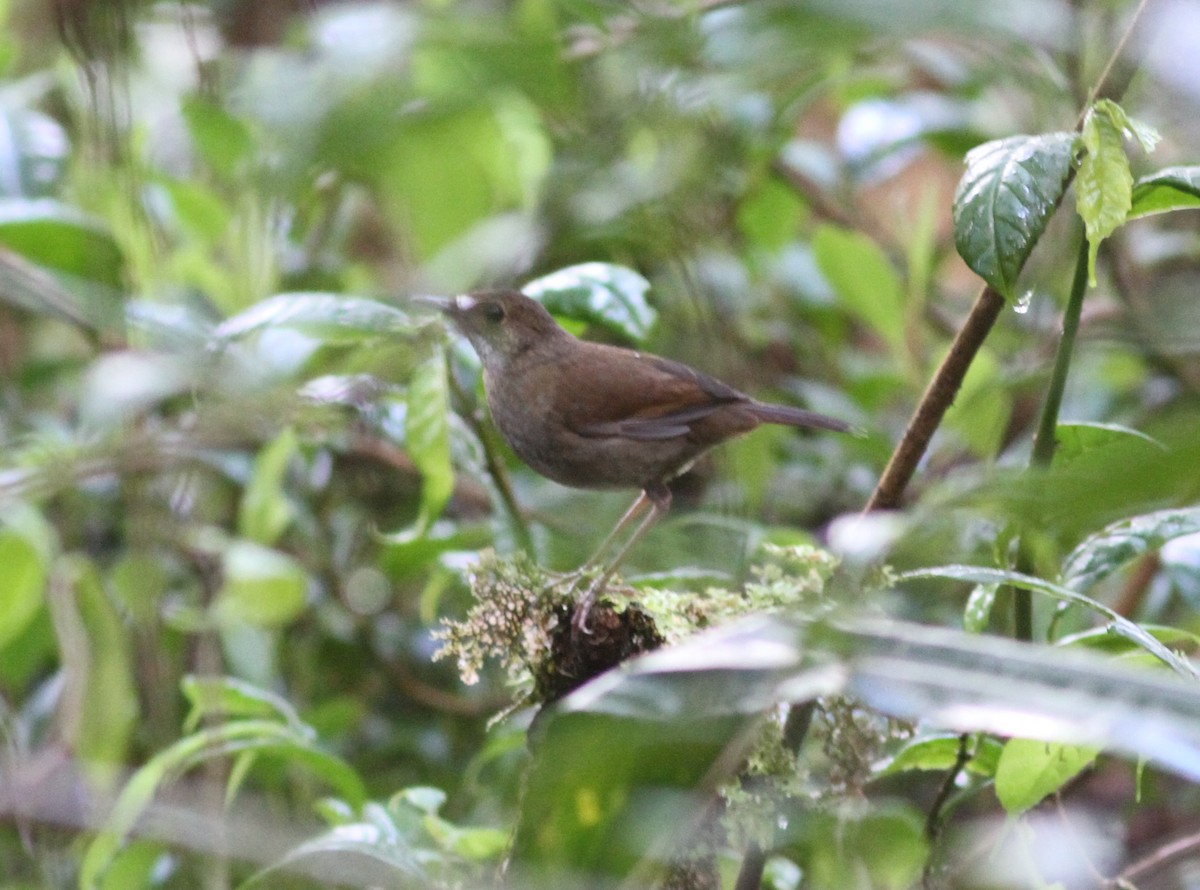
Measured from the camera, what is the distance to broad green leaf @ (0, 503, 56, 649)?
2240mm

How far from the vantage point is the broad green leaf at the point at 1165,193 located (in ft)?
3.97

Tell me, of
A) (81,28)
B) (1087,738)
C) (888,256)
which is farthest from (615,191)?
(888,256)

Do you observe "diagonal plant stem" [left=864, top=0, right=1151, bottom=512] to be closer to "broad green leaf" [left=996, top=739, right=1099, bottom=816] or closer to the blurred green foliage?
the blurred green foliage

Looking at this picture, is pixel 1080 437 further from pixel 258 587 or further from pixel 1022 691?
pixel 258 587

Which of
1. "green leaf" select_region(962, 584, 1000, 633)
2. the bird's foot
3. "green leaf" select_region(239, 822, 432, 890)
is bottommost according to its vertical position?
"green leaf" select_region(239, 822, 432, 890)

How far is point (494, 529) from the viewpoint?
217 centimetres

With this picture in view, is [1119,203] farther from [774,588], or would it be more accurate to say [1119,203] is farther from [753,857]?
[753,857]

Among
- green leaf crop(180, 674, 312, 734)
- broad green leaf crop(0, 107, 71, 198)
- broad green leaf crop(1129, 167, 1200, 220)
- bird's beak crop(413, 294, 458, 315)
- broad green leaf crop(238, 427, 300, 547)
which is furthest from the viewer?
broad green leaf crop(0, 107, 71, 198)

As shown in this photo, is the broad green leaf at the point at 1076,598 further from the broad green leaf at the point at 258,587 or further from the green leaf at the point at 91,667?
the green leaf at the point at 91,667

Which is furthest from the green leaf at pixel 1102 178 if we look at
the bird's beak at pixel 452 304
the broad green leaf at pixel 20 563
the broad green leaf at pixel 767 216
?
the broad green leaf at pixel 767 216

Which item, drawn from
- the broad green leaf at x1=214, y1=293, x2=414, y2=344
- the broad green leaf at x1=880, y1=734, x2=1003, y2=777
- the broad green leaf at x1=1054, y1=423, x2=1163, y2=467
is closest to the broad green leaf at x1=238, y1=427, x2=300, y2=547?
the broad green leaf at x1=214, y1=293, x2=414, y2=344

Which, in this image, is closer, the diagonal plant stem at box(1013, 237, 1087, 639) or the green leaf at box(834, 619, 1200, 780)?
the green leaf at box(834, 619, 1200, 780)

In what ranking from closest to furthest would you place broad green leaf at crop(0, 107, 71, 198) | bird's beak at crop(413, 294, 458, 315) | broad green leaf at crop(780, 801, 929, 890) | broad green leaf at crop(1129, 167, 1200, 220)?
broad green leaf at crop(780, 801, 929, 890), broad green leaf at crop(1129, 167, 1200, 220), bird's beak at crop(413, 294, 458, 315), broad green leaf at crop(0, 107, 71, 198)

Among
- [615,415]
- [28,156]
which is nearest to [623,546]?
[615,415]
